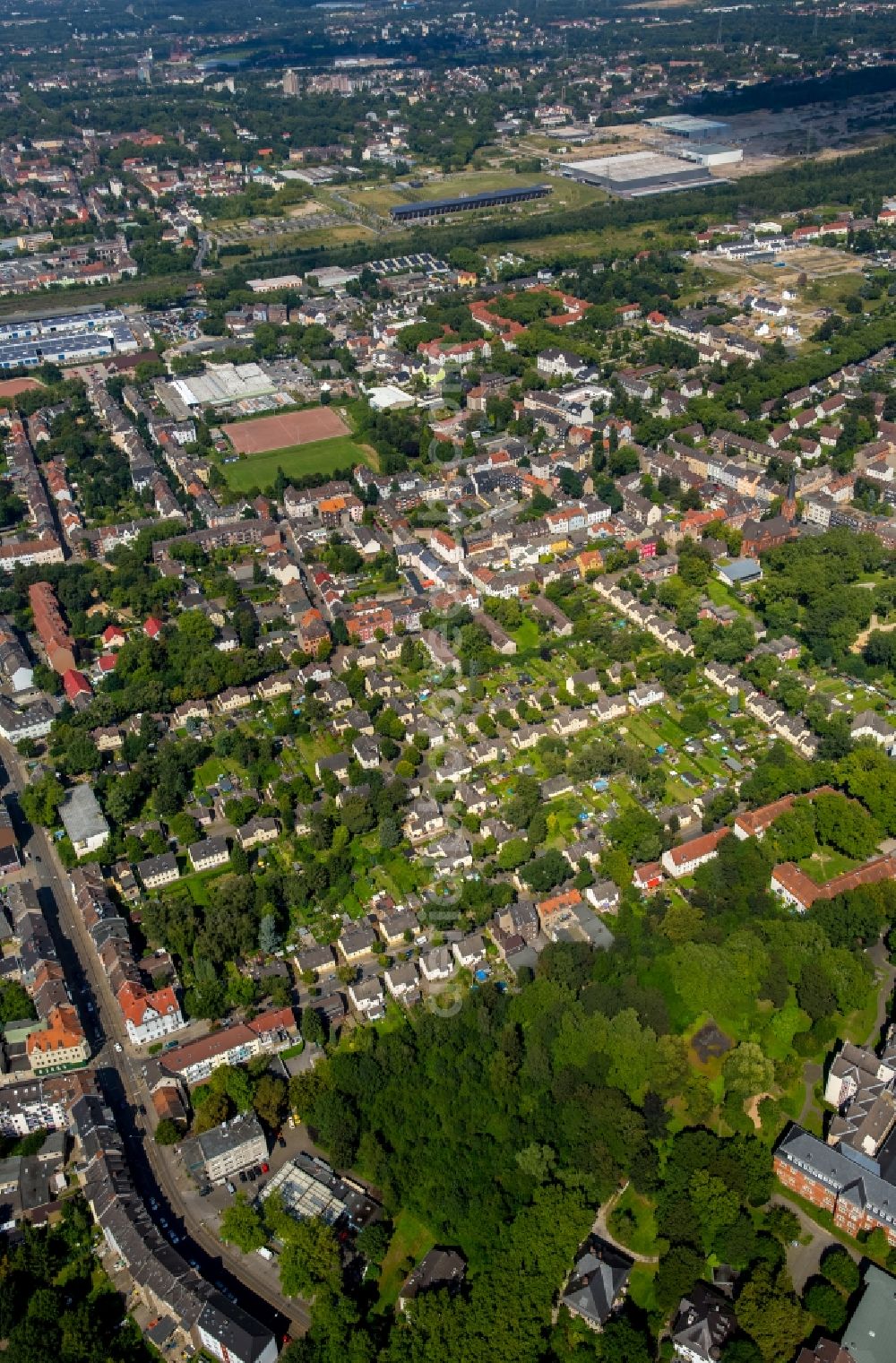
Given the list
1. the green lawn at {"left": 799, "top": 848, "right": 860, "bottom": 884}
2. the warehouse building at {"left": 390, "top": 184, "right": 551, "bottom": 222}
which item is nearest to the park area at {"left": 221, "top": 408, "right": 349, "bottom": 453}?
the green lawn at {"left": 799, "top": 848, "right": 860, "bottom": 884}

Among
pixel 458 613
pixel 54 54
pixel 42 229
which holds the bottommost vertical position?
pixel 458 613

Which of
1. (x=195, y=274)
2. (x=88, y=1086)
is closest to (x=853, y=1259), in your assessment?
(x=88, y=1086)

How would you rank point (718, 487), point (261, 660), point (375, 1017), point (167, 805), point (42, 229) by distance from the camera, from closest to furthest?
point (375, 1017), point (167, 805), point (261, 660), point (718, 487), point (42, 229)

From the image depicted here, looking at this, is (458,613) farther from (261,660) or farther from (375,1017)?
(375,1017)

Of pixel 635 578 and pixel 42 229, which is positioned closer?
pixel 635 578

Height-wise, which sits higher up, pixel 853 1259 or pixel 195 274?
pixel 195 274

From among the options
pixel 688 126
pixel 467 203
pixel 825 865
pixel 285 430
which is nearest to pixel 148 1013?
pixel 825 865

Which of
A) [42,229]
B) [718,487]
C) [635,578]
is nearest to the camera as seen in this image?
[635,578]
